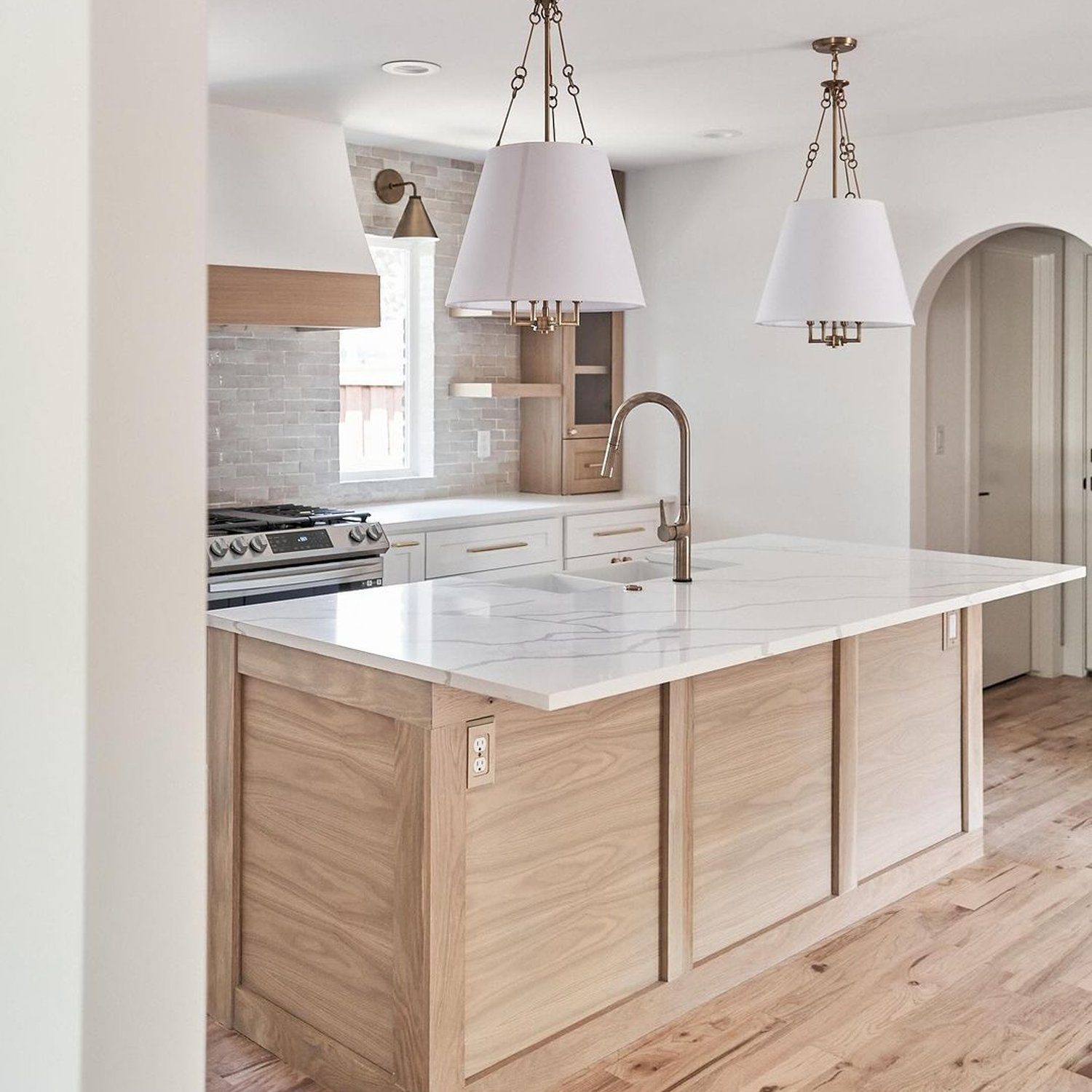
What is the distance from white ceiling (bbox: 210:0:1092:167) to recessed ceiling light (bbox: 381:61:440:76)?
42 millimetres

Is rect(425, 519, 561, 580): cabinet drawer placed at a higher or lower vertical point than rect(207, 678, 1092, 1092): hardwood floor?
higher

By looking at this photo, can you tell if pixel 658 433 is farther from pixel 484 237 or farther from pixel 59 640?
pixel 59 640

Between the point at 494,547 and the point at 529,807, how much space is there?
280 cm

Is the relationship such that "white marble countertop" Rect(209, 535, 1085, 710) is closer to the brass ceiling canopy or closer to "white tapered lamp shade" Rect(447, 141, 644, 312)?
"white tapered lamp shade" Rect(447, 141, 644, 312)

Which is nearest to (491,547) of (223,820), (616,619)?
(616,619)

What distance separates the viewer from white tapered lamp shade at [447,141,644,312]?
8.34 feet

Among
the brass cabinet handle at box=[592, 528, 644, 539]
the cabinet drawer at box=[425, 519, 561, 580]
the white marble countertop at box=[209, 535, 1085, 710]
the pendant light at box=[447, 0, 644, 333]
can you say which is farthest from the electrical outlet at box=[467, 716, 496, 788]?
the brass cabinet handle at box=[592, 528, 644, 539]

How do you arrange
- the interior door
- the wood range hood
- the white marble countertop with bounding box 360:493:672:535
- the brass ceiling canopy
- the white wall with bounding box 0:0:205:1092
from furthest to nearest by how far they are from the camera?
the interior door < the white marble countertop with bounding box 360:493:672:535 < the wood range hood < the brass ceiling canopy < the white wall with bounding box 0:0:205:1092

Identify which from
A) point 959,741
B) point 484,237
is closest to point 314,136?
point 484,237

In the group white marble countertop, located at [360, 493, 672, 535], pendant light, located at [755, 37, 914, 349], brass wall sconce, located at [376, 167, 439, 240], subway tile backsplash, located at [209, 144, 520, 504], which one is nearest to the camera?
pendant light, located at [755, 37, 914, 349]

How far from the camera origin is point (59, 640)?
3.92ft

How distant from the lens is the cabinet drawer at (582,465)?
19.6ft

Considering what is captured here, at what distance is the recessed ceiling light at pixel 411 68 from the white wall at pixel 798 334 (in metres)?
1.60

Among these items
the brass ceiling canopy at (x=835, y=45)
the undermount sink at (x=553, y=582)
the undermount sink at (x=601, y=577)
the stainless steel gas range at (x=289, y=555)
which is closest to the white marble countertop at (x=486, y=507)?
the stainless steel gas range at (x=289, y=555)
